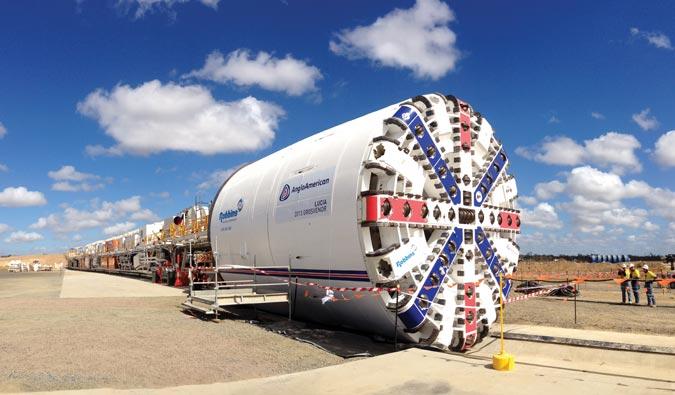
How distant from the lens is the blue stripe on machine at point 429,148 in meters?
9.24

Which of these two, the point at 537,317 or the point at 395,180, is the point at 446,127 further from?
the point at 537,317

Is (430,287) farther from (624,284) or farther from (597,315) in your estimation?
(624,284)

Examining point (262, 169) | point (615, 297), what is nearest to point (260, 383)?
point (262, 169)

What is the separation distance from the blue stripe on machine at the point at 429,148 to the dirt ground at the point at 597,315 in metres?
5.40

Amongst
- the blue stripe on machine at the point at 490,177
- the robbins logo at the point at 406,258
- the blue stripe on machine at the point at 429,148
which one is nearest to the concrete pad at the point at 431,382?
the robbins logo at the point at 406,258

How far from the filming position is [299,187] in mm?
10828

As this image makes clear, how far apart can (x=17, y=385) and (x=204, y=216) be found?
1531 cm

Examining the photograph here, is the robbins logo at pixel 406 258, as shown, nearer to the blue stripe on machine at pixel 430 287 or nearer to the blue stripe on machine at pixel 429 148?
the blue stripe on machine at pixel 430 287

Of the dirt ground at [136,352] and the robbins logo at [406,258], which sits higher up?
the robbins logo at [406,258]

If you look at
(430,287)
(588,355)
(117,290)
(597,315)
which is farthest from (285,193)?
(117,290)

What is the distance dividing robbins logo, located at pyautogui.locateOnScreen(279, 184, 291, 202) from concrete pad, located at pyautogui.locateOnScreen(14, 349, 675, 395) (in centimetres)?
475

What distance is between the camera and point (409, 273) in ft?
29.1

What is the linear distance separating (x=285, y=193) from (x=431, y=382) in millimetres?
5969

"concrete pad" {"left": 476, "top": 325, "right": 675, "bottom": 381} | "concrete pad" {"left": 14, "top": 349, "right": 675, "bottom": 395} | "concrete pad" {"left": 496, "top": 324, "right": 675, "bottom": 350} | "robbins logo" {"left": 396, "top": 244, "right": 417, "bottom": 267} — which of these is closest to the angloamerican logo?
"robbins logo" {"left": 396, "top": 244, "right": 417, "bottom": 267}
